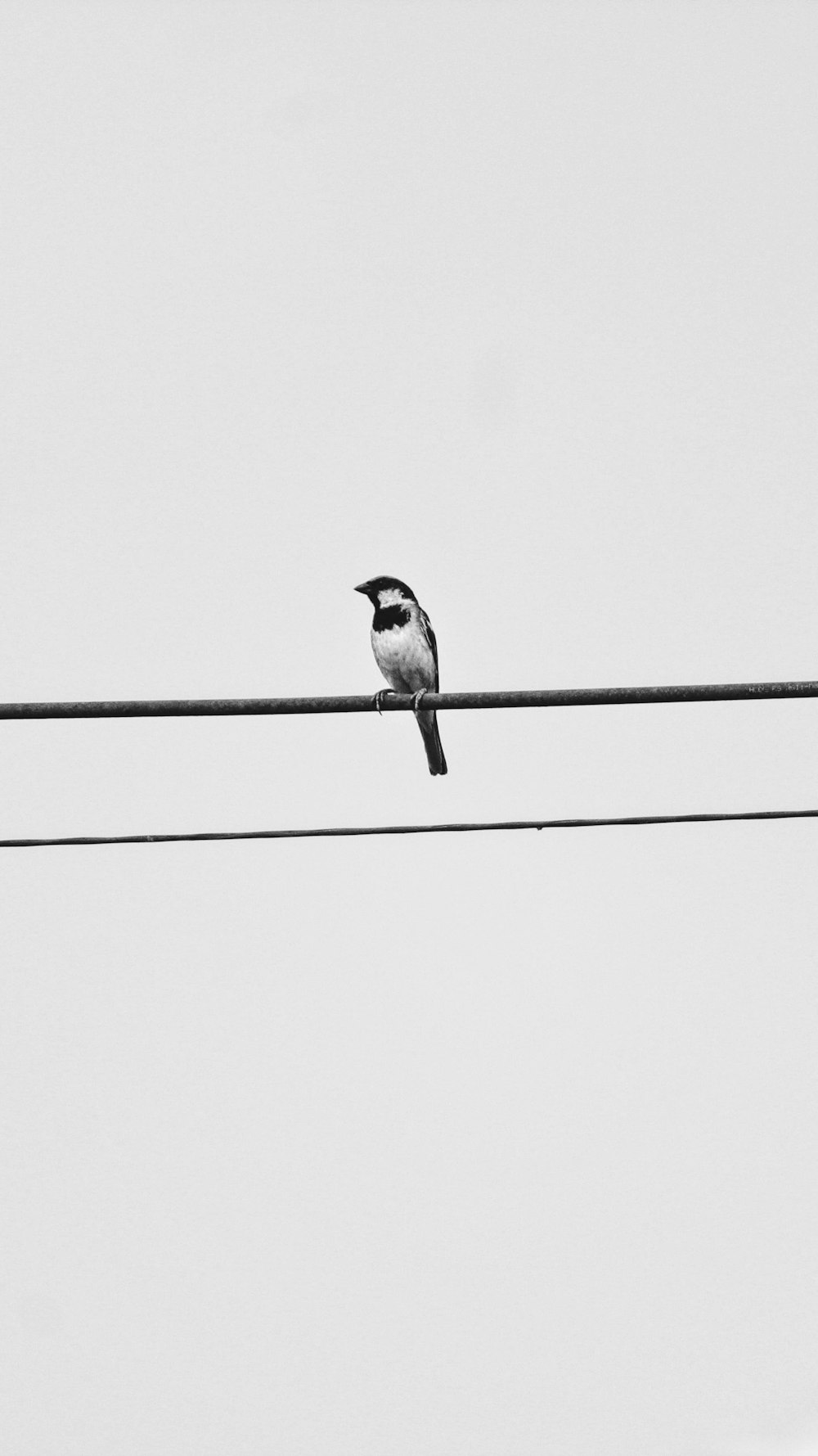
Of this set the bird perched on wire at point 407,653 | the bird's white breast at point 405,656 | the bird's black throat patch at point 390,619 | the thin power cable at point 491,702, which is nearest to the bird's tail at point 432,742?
the bird perched on wire at point 407,653

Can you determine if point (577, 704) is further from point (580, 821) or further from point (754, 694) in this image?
point (580, 821)

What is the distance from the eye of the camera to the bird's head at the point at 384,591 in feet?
30.8

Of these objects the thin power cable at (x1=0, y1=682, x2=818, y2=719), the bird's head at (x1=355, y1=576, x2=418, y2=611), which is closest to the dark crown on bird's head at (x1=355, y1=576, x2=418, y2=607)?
the bird's head at (x1=355, y1=576, x2=418, y2=611)

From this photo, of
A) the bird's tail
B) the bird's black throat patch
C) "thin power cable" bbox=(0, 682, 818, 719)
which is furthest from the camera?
the bird's black throat patch

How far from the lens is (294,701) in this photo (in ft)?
15.4

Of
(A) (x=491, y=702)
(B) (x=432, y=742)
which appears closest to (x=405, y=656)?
(B) (x=432, y=742)

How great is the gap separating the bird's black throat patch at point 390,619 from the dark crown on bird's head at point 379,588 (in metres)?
0.22

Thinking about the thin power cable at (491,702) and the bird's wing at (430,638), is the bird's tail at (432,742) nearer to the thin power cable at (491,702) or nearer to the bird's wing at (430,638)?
the bird's wing at (430,638)

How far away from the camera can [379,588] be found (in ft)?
31.0

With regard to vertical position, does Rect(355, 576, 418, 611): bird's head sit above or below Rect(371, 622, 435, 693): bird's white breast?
above

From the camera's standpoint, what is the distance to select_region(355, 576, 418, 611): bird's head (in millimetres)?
9391

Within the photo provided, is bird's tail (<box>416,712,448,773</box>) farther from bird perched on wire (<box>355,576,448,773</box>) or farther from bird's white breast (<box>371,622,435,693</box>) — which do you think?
bird's white breast (<box>371,622,435,693</box>)

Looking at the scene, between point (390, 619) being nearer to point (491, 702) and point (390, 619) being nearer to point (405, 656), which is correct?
point (405, 656)

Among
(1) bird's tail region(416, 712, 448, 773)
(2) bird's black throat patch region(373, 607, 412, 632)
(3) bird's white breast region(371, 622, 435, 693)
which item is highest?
(2) bird's black throat patch region(373, 607, 412, 632)
